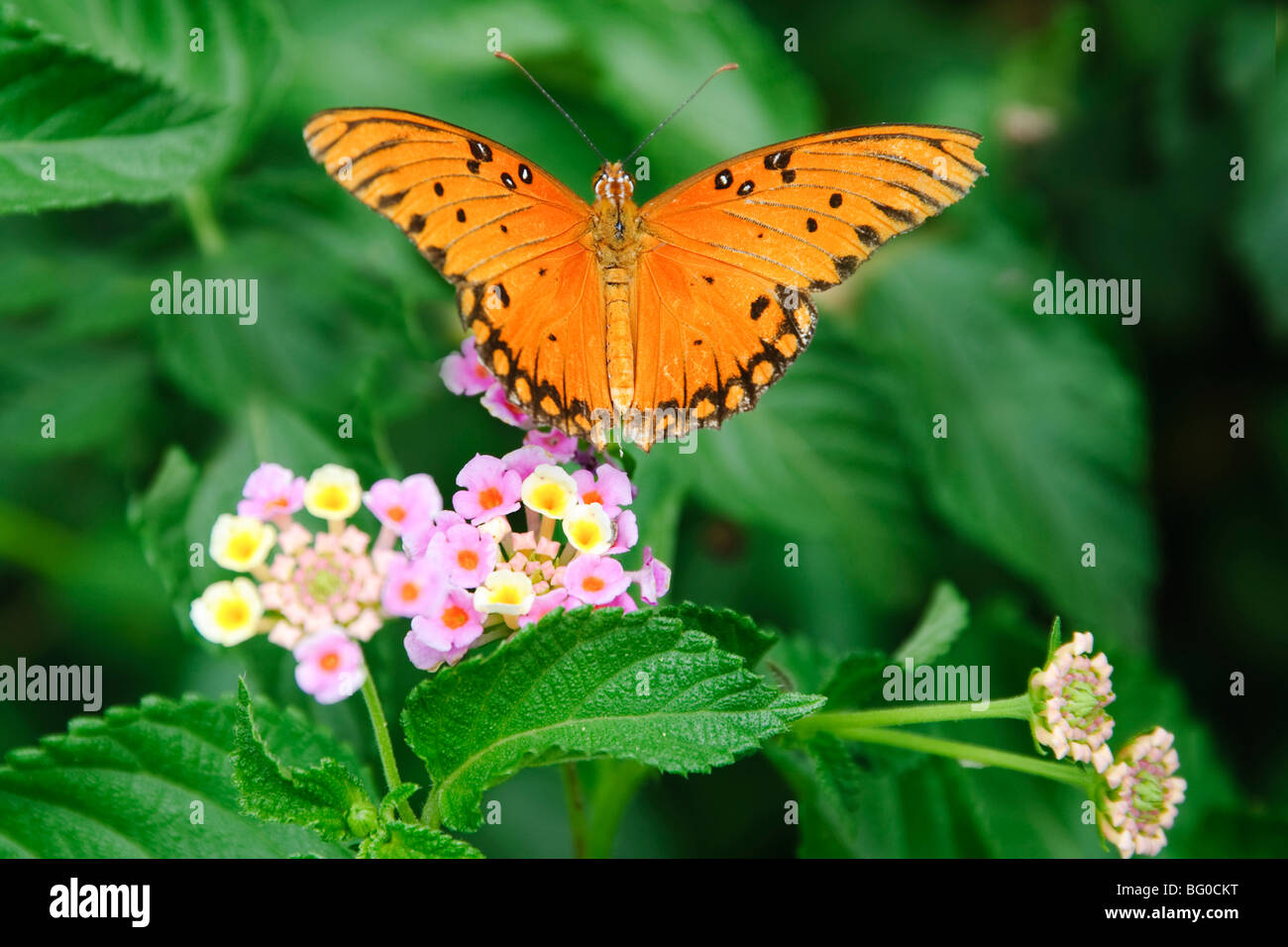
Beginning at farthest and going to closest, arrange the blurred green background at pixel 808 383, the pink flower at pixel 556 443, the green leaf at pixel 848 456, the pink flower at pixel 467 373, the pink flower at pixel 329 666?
the green leaf at pixel 848 456, the blurred green background at pixel 808 383, the pink flower at pixel 467 373, the pink flower at pixel 556 443, the pink flower at pixel 329 666

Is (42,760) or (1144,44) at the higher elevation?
(1144,44)

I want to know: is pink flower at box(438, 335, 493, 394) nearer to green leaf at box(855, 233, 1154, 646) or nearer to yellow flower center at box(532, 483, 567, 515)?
yellow flower center at box(532, 483, 567, 515)

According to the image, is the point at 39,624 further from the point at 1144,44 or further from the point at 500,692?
the point at 1144,44

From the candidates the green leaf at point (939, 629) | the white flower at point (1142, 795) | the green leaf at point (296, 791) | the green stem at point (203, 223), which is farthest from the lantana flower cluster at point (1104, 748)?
the green stem at point (203, 223)

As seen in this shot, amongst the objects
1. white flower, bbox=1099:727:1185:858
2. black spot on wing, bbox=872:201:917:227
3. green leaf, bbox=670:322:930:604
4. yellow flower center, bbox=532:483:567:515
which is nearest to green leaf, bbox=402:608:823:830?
yellow flower center, bbox=532:483:567:515

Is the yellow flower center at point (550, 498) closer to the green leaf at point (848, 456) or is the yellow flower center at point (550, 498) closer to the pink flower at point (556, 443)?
the pink flower at point (556, 443)
